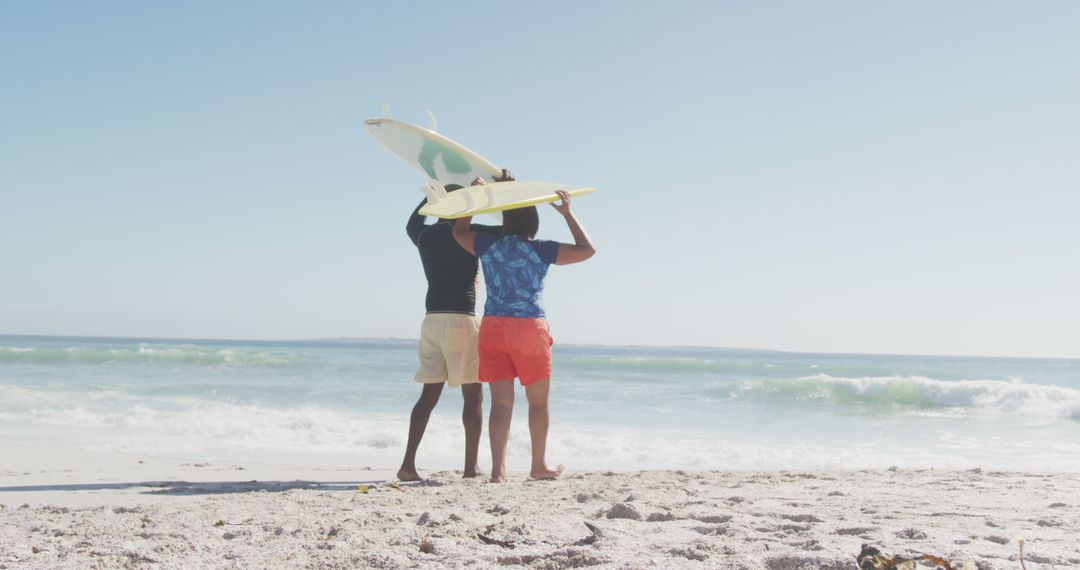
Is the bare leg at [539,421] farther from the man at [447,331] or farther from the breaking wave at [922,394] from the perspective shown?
the breaking wave at [922,394]

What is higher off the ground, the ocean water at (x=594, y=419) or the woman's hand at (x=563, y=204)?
the woman's hand at (x=563, y=204)

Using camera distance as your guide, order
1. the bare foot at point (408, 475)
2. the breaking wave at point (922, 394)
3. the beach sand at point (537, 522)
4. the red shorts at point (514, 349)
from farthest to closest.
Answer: the breaking wave at point (922, 394), the bare foot at point (408, 475), the red shorts at point (514, 349), the beach sand at point (537, 522)

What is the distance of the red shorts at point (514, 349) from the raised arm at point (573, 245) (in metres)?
0.35

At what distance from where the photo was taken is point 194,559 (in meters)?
2.46

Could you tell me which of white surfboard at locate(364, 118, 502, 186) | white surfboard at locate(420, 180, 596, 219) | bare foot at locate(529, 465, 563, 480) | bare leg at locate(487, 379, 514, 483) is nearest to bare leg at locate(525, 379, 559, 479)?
bare foot at locate(529, 465, 563, 480)

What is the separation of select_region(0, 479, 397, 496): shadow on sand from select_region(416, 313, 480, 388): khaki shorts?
611 millimetres

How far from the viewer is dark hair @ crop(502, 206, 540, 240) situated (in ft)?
13.5

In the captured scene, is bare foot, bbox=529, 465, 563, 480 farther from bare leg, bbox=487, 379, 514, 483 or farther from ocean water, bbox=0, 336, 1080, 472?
ocean water, bbox=0, 336, 1080, 472

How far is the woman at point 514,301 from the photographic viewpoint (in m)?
4.08

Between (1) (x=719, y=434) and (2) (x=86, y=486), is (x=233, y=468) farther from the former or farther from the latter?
(1) (x=719, y=434)

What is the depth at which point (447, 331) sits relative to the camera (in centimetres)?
436

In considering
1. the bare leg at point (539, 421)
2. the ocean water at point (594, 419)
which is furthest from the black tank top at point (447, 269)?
the ocean water at point (594, 419)

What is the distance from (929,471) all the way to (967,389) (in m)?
11.7

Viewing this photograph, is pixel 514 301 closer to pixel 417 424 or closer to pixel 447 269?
pixel 447 269
